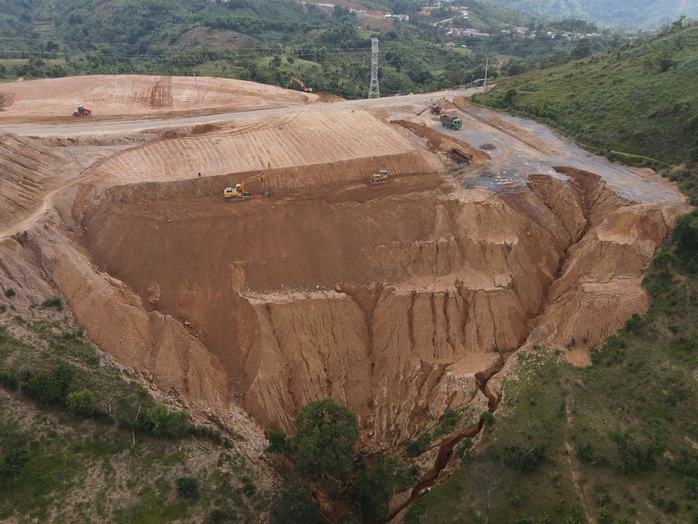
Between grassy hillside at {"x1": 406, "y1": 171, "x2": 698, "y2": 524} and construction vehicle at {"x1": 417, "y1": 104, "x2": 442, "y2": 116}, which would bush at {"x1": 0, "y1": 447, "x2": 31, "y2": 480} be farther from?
construction vehicle at {"x1": 417, "y1": 104, "x2": 442, "y2": 116}

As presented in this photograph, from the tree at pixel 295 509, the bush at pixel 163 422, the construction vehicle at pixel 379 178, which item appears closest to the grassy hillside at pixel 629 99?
the construction vehicle at pixel 379 178

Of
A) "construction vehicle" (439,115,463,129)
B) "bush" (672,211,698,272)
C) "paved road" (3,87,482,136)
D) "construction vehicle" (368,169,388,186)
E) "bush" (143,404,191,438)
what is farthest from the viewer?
"construction vehicle" (439,115,463,129)

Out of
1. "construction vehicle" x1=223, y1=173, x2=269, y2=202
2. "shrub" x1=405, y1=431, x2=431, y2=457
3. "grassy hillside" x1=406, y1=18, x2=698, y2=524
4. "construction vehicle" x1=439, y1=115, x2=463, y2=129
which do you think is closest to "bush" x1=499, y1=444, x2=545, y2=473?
"grassy hillside" x1=406, y1=18, x2=698, y2=524

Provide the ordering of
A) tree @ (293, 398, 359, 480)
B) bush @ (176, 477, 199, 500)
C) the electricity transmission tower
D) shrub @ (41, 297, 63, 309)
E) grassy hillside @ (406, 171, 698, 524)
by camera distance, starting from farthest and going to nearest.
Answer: the electricity transmission tower → shrub @ (41, 297, 63, 309) → tree @ (293, 398, 359, 480) → bush @ (176, 477, 199, 500) → grassy hillside @ (406, 171, 698, 524)

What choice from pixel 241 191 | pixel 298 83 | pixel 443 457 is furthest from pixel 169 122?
pixel 443 457

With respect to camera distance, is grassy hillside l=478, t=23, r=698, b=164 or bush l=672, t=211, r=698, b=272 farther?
grassy hillside l=478, t=23, r=698, b=164

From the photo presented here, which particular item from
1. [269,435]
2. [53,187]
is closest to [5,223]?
[53,187]

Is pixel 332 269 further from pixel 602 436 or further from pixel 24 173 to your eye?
pixel 24 173

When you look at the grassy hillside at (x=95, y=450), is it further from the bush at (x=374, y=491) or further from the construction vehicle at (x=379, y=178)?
the construction vehicle at (x=379, y=178)
